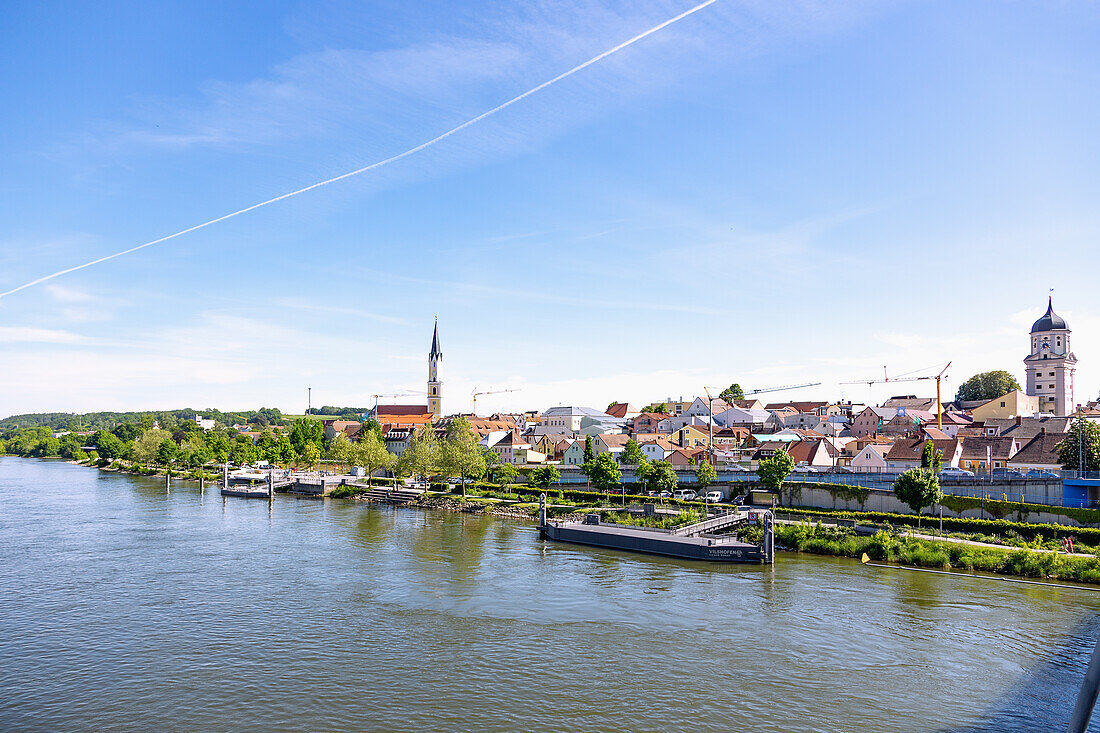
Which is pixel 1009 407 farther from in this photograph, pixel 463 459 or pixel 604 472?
pixel 463 459

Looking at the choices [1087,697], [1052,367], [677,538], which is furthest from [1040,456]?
[1052,367]

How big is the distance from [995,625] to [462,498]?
47.8 meters

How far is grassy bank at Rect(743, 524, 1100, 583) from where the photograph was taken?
31.7m

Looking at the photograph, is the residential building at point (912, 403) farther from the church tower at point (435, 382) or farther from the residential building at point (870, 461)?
the church tower at point (435, 382)

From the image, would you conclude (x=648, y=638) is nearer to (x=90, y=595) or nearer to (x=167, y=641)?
(x=167, y=641)

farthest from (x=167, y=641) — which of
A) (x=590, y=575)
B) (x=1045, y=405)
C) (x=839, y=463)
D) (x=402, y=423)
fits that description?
(x=1045, y=405)

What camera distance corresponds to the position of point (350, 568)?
3478 centimetres

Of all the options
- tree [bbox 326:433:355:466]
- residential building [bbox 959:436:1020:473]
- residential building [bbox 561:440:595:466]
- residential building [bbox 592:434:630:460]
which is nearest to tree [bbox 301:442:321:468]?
tree [bbox 326:433:355:466]

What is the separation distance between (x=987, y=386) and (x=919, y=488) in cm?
10987

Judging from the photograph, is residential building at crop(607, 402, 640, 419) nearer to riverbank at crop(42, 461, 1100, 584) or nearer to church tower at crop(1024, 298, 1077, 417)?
church tower at crop(1024, 298, 1077, 417)

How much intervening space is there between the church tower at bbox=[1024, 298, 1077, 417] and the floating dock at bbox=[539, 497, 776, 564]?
304 ft

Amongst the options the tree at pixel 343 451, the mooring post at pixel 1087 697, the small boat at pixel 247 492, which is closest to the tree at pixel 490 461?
the tree at pixel 343 451

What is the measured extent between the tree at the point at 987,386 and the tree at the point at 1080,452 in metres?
84.0

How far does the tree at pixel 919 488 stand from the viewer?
1598 inches
